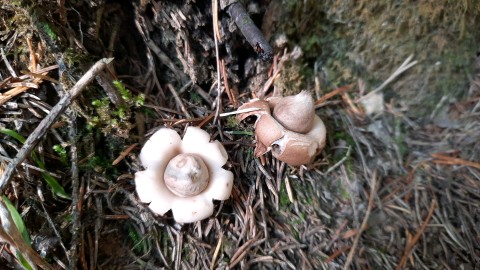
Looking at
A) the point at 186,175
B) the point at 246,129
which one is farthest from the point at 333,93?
the point at 186,175

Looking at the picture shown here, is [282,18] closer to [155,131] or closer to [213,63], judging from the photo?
[213,63]

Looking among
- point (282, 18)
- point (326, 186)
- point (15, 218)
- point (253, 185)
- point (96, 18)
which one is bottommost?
point (326, 186)

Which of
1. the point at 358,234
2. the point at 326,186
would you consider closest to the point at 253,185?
the point at 326,186

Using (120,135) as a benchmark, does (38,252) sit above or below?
below

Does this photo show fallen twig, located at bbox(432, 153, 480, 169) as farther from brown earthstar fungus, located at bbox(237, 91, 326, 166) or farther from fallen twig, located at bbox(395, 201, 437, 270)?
brown earthstar fungus, located at bbox(237, 91, 326, 166)

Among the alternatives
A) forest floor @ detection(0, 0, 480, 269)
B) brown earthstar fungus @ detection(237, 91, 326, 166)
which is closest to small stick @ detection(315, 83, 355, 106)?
forest floor @ detection(0, 0, 480, 269)

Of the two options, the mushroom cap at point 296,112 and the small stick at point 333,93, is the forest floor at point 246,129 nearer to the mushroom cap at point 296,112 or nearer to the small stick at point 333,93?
the small stick at point 333,93

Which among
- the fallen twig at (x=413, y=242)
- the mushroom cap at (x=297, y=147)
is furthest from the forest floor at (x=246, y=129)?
the mushroom cap at (x=297, y=147)
